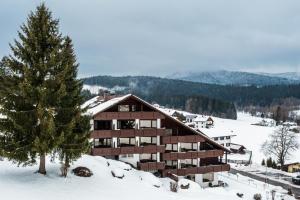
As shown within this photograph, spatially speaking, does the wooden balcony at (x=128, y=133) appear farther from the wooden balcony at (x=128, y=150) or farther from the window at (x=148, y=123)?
the window at (x=148, y=123)

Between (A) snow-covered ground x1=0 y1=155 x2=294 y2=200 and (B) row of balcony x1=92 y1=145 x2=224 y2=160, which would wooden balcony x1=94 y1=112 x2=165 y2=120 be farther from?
(A) snow-covered ground x1=0 y1=155 x2=294 y2=200

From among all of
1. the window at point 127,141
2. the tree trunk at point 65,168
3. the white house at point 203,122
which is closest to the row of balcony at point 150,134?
the window at point 127,141

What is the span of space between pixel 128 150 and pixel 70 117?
64.4ft

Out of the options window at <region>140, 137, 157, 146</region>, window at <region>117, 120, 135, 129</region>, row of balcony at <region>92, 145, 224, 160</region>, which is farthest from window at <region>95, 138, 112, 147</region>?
window at <region>140, 137, 157, 146</region>

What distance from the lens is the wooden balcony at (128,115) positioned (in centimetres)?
5181

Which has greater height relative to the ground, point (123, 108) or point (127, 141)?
point (123, 108)

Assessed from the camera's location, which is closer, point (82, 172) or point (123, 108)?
point (82, 172)

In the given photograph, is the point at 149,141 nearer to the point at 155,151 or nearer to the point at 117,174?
the point at 155,151

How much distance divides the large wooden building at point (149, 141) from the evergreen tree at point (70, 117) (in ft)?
48.2

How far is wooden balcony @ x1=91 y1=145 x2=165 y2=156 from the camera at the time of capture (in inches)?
2039

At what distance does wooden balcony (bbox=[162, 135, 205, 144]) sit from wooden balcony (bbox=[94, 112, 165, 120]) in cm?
305

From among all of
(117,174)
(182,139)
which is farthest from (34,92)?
(182,139)

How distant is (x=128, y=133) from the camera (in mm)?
53094

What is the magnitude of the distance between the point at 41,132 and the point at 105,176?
370 inches
